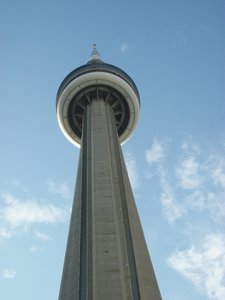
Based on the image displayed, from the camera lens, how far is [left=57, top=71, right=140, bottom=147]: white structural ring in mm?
36094

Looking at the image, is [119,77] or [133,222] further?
[119,77]

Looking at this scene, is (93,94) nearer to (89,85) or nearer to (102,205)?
(89,85)

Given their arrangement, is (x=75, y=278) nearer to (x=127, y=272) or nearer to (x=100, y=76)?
(x=127, y=272)

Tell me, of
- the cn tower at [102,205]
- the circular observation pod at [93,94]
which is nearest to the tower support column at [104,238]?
the cn tower at [102,205]

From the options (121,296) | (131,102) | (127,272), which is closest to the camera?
(121,296)

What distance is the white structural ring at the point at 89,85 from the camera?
36094 mm

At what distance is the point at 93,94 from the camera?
1453 inches

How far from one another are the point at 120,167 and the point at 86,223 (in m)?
6.30

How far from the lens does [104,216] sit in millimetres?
22453

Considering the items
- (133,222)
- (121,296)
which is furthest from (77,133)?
(121,296)

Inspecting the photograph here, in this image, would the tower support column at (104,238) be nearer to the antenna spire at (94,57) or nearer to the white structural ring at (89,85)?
the white structural ring at (89,85)

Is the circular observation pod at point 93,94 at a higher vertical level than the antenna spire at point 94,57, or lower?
lower

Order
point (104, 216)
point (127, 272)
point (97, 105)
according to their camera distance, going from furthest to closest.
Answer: point (97, 105) → point (104, 216) → point (127, 272)

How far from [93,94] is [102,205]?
53.0 ft
